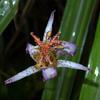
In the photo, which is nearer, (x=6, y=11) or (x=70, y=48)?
(x=70, y=48)

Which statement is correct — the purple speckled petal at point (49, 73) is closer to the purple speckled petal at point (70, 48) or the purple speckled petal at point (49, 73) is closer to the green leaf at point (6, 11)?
the purple speckled petal at point (70, 48)

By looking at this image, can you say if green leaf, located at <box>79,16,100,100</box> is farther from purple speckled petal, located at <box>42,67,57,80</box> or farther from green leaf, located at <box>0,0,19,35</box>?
green leaf, located at <box>0,0,19,35</box>

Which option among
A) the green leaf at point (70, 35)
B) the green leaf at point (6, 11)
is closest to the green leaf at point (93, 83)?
the green leaf at point (70, 35)

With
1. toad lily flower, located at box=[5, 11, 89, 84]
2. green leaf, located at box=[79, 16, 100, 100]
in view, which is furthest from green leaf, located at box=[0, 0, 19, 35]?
green leaf, located at box=[79, 16, 100, 100]

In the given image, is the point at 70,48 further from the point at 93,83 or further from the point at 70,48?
the point at 93,83

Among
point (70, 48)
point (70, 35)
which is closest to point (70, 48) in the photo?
point (70, 48)

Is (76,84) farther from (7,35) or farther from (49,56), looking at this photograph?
(7,35)
